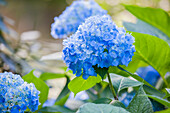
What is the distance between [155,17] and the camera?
0.91m

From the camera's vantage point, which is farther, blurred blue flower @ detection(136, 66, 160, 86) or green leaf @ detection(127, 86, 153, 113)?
blurred blue flower @ detection(136, 66, 160, 86)

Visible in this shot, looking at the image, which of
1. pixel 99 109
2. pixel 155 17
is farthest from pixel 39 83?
pixel 155 17

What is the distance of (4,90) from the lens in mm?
508

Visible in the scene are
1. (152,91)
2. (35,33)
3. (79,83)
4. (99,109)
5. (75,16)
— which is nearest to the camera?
(99,109)

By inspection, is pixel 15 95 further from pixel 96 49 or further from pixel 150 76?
pixel 150 76

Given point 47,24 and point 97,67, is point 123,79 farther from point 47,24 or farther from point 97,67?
point 47,24

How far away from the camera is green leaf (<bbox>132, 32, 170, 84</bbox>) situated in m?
0.66

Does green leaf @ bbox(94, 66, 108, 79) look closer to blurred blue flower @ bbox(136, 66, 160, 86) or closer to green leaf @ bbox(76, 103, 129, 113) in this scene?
green leaf @ bbox(76, 103, 129, 113)

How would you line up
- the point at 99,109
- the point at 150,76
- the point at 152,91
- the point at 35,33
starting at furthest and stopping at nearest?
1. the point at 35,33
2. the point at 150,76
3. the point at 152,91
4. the point at 99,109

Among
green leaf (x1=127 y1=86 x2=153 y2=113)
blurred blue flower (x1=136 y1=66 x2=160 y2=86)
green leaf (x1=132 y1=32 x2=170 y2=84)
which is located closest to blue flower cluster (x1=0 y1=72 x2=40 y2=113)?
green leaf (x1=127 y1=86 x2=153 y2=113)

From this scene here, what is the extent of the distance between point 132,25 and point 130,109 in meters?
0.43

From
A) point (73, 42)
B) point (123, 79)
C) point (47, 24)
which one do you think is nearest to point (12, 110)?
point (73, 42)

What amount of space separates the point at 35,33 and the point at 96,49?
1239mm

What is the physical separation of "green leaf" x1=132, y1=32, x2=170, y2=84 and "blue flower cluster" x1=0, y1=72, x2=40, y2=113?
302 mm
